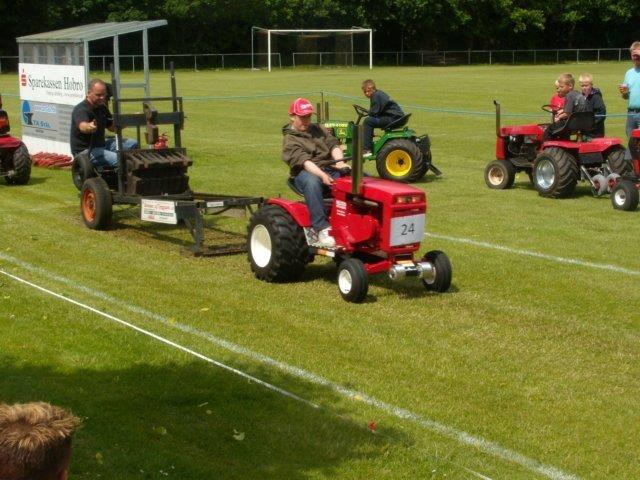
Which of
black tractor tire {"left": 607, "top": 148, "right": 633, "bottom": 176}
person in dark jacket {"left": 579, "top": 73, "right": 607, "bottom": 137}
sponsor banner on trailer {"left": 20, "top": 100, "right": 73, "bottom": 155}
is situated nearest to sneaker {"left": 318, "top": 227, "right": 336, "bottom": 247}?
black tractor tire {"left": 607, "top": 148, "right": 633, "bottom": 176}

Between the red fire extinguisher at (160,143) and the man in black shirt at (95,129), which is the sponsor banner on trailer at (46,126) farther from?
the man in black shirt at (95,129)

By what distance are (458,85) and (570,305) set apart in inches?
1359

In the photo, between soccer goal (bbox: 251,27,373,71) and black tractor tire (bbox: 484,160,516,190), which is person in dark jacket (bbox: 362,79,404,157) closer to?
black tractor tire (bbox: 484,160,516,190)

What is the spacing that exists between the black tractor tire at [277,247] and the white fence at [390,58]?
167ft

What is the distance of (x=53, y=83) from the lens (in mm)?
18141

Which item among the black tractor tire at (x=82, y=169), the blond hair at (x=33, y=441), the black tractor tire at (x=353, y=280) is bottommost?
the black tractor tire at (x=353, y=280)

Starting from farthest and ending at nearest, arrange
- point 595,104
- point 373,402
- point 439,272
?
point 595,104 → point 439,272 → point 373,402

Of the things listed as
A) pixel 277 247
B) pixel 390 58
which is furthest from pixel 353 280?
pixel 390 58

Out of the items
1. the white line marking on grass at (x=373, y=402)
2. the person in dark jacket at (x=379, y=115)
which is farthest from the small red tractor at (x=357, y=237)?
the person in dark jacket at (x=379, y=115)

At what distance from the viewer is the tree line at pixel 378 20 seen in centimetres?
6519

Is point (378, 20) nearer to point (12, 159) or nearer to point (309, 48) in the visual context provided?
point (309, 48)

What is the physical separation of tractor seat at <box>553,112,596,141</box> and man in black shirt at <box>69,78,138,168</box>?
5.73 metres

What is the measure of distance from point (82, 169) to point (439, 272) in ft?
16.8

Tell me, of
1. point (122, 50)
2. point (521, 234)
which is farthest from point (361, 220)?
point (122, 50)
